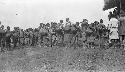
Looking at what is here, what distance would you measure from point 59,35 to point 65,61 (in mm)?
6394

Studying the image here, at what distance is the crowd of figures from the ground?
234 centimetres

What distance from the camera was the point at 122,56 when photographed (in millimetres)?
14984

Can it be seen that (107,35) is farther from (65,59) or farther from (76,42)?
(65,59)

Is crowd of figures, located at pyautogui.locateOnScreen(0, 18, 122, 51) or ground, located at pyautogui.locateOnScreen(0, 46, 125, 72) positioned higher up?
crowd of figures, located at pyautogui.locateOnScreen(0, 18, 122, 51)

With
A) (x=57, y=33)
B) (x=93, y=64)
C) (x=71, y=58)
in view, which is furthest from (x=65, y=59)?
(x=57, y=33)

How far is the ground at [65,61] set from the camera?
12898mm

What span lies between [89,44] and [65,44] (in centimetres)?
175

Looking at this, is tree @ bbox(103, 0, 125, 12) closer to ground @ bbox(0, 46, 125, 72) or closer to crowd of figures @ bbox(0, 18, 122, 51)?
crowd of figures @ bbox(0, 18, 122, 51)

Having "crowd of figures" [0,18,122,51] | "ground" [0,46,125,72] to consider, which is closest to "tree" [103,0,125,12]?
"crowd of figures" [0,18,122,51]

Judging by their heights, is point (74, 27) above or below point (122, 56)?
above

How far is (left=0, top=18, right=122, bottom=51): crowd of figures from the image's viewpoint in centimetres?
1886

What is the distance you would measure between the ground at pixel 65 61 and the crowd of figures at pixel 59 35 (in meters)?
2.34

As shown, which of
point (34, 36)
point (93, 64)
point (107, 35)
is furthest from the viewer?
point (34, 36)

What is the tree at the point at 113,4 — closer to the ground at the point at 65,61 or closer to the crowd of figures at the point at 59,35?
the crowd of figures at the point at 59,35
